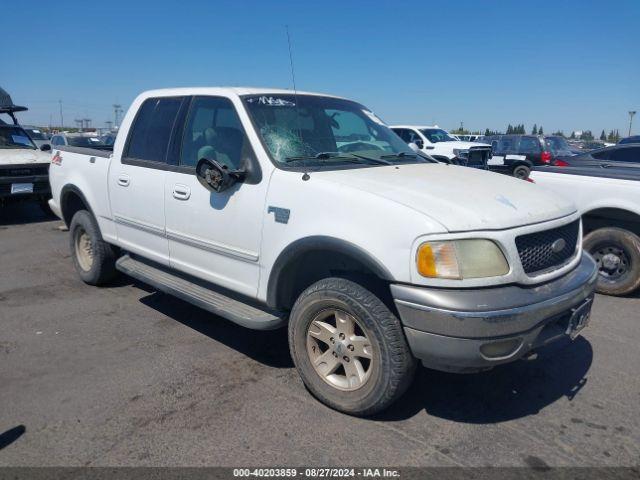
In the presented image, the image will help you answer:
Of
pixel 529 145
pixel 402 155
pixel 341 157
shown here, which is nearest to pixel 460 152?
pixel 529 145

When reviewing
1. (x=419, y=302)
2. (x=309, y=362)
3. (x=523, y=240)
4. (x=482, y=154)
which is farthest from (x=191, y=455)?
(x=482, y=154)

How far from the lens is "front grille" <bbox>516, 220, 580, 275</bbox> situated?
2.95 m

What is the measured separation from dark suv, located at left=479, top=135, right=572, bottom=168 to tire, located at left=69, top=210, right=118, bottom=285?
1350 cm

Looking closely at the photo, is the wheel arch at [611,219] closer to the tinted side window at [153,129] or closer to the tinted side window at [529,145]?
the tinted side window at [153,129]

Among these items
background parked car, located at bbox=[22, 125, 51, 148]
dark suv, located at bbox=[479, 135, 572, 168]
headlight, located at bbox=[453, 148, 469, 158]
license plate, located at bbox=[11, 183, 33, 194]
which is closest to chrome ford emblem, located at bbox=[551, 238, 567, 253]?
license plate, located at bbox=[11, 183, 33, 194]

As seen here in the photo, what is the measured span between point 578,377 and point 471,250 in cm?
170

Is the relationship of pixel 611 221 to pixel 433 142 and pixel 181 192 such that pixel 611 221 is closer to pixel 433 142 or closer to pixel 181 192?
pixel 181 192

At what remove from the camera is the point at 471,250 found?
9.12ft

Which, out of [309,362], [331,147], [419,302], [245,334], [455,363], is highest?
[331,147]

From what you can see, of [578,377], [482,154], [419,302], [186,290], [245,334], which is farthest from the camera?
[482,154]

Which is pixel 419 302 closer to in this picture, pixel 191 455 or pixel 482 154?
pixel 191 455

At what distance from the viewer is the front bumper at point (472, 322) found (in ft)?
8.82

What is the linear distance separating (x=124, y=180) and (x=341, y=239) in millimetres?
2573

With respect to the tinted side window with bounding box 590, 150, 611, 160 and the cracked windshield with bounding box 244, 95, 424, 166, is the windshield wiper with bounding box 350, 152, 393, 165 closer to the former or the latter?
the cracked windshield with bounding box 244, 95, 424, 166
